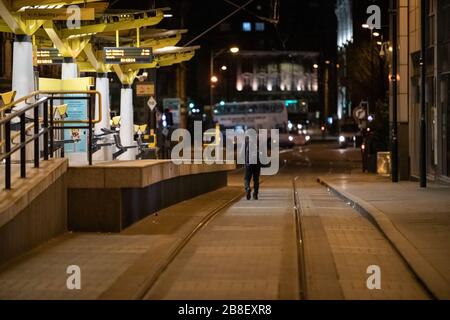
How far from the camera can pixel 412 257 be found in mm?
11852

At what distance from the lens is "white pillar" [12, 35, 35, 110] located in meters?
18.5

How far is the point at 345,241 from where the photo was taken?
46.2ft

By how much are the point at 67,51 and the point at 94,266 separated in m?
14.0

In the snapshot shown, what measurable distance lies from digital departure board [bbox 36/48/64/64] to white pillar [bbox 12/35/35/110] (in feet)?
23.4

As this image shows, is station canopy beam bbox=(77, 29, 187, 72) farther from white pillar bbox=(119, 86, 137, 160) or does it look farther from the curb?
the curb

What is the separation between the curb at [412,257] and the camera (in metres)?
9.79

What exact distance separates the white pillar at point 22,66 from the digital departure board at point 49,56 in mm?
7126

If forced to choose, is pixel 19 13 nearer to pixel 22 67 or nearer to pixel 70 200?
pixel 22 67

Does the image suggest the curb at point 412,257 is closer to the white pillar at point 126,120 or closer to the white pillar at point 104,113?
the white pillar at point 104,113

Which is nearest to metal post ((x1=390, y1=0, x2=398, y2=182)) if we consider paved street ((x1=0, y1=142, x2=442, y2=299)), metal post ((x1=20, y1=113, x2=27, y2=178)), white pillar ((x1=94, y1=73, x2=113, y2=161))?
white pillar ((x1=94, y1=73, x2=113, y2=161))

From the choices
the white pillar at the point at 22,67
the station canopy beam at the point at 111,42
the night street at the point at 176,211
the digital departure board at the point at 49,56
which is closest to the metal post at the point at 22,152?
the night street at the point at 176,211

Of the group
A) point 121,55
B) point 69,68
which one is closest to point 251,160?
point 69,68
